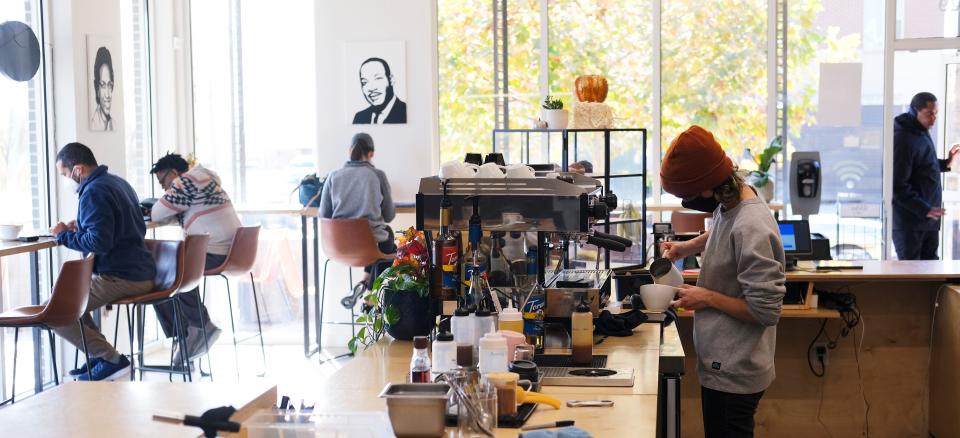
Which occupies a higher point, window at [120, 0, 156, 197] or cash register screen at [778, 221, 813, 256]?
window at [120, 0, 156, 197]

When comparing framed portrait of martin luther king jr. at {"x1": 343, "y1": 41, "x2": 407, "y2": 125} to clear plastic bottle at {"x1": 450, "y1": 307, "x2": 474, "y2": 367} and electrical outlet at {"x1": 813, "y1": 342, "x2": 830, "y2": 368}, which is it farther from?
clear plastic bottle at {"x1": 450, "y1": 307, "x2": 474, "y2": 367}

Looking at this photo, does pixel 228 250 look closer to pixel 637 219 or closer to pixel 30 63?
pixel 30 63

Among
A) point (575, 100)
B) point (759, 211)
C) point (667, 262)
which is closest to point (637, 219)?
point (575, 100)

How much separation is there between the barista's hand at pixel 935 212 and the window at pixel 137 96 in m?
5.47

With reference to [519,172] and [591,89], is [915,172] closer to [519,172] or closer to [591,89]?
[591,89]

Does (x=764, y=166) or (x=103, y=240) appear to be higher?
→ (x=764, y=166)

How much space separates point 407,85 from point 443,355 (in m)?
5.08

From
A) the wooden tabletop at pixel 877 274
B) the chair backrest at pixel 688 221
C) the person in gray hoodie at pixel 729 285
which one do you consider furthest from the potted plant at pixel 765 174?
the person in gray hoodie at pixel 729 285

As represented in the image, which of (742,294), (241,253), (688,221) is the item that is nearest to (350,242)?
(241,253)

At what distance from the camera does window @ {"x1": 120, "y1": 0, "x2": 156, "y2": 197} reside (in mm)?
7211

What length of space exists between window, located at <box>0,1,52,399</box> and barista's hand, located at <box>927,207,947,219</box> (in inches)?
230

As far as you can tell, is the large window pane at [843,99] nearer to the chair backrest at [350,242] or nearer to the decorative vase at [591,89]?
the decorative vase at [591,89]

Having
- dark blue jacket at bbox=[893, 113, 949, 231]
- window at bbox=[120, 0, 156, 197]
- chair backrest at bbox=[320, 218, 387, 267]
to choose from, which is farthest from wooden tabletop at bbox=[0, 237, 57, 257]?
dark blue jacket at bbox=[893, 113, 949, 231]

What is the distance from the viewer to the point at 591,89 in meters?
5.24
